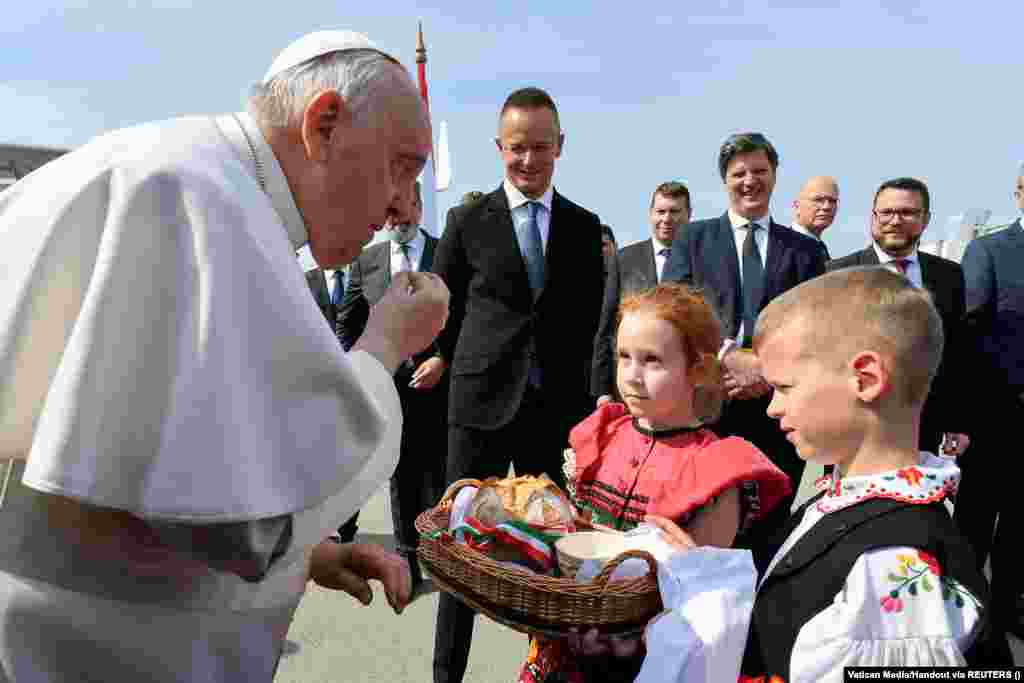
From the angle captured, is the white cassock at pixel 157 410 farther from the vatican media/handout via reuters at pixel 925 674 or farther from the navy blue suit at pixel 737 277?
the navy blue suit at pixel 737 277

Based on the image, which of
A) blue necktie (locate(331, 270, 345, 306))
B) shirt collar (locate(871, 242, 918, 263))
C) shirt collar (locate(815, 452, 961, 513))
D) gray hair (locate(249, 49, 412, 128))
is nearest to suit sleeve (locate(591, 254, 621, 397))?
shirt collar (locate(871, 242, 918, 263))

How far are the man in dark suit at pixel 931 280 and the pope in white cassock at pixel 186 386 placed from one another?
377cm

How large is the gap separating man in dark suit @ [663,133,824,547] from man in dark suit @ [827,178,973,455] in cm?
77

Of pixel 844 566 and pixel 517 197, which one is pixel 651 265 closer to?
pixel 517 197

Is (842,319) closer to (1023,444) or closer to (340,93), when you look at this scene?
(340,93)

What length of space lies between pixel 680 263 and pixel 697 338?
61.4 inches

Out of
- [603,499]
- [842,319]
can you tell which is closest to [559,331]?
[603,499]

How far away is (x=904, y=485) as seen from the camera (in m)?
1.67

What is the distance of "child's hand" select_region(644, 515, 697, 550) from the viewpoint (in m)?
1.99

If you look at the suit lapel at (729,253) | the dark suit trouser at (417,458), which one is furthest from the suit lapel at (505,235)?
the dark suit trouser at (417,458)

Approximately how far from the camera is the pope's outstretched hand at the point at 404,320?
4.52 feet

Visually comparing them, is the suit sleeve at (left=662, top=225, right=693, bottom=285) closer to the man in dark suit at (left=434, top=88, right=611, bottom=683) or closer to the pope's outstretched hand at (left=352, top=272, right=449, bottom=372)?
the man in dark suit at (left=434, top=88, right=611, bottom=683)

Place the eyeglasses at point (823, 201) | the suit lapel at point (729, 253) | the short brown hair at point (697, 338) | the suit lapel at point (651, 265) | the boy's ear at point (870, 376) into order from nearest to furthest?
the boy's ear at point (870, 376) < the short brown hair at point (697, 338) < the suit lapel at point (729, 253) < the suit lapel at point (651, 265) < the eyeglasses at point (823, 201)

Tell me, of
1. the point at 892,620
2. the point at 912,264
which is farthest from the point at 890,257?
Result: the point at 892,620
